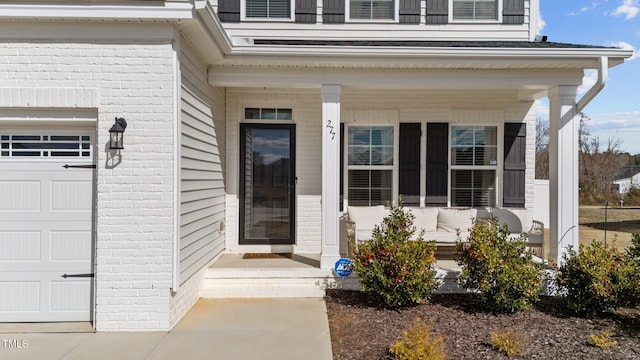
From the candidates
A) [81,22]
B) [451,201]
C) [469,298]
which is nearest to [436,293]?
[469,298]

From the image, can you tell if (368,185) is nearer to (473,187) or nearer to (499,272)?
(473,187)

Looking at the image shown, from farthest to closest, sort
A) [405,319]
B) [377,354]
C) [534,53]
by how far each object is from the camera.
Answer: [534,53]
[405,319]
[377,354]

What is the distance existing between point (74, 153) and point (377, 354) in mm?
3601

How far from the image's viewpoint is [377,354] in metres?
3.42

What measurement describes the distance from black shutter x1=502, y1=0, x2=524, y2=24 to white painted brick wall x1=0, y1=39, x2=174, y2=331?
17.8ft

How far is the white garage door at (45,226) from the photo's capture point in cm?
411

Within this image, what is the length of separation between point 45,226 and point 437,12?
20.5 feet

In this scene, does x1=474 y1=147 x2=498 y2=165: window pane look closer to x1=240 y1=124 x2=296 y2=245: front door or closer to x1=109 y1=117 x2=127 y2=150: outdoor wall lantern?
x1=240 y1=124 x2=296 y2=245: front door

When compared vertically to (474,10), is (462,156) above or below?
below

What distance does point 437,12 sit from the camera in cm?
659

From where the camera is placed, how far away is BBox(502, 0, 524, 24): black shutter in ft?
21.6

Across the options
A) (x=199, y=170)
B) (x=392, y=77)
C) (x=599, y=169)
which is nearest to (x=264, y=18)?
(x=392, y=77)

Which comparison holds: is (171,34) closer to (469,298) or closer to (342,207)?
(342,207)

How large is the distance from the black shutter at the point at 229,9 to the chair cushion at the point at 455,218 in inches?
182
